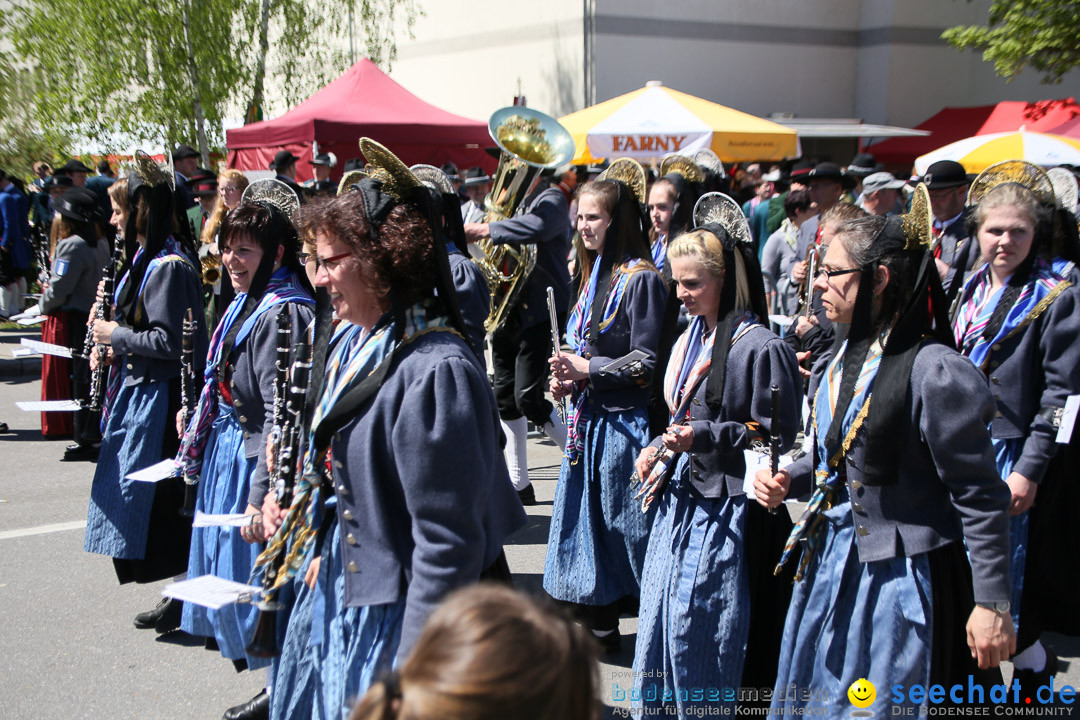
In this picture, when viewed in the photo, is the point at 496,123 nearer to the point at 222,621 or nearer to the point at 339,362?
the point at 222,621

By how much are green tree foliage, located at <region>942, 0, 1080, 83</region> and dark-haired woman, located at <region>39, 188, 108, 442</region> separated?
12107mm

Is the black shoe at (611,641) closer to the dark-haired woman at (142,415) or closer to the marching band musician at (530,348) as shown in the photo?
the dark-haired woman at (142,415)

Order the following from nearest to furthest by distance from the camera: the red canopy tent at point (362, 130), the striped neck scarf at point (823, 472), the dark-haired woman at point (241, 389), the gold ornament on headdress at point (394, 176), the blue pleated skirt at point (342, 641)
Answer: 1. the blue pleated skirt at point (342, 641)
2. the gold ornament on headdress at point (394, 176)
3. the striped neck scarf at point (823, 472)
4. the dark-haired woman at point (241, 389)
5. the red canopy tent at point (362, 130)

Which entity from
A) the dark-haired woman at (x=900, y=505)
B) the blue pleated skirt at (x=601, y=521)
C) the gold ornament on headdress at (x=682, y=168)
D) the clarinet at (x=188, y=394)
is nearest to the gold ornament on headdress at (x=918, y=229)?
the dark-haired woman at (x=900, y=505)

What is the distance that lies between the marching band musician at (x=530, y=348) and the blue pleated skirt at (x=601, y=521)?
1880 millimetres

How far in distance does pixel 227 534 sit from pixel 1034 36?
45.1 ft

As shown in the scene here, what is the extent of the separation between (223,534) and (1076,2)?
45.2 feet

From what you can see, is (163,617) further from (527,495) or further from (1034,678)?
(1034,678)

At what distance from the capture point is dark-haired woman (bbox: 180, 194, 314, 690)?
3369 mm

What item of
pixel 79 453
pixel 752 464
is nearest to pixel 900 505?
pixel 752 464

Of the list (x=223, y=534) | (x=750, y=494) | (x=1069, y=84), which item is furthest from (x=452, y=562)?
(x=1069, y=84)

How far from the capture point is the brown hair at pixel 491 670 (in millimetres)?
1147

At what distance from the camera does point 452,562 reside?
2.13m

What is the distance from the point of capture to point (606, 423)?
4227mm
